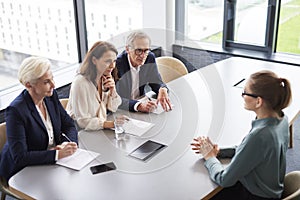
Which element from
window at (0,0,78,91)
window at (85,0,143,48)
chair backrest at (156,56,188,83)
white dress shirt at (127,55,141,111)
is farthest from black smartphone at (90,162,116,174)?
A: window at (85,0,143,48)

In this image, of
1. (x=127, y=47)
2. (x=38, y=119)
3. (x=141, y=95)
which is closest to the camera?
(x=38, y=119)

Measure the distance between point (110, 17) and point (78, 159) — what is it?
267cm

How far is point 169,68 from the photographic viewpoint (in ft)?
10.9

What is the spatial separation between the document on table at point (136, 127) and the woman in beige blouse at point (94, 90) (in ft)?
0.32

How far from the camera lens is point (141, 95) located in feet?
9.71

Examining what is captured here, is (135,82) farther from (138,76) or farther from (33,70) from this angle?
(33,70)

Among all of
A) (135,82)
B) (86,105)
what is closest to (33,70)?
(86,105)

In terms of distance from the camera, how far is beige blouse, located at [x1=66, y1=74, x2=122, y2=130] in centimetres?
222

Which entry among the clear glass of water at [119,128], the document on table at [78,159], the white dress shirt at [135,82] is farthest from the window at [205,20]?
the document on table at [78,159]

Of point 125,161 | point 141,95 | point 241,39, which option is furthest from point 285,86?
point 241,39

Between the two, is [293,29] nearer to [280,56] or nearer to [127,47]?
[280,56]

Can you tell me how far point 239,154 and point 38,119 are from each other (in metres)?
1.04

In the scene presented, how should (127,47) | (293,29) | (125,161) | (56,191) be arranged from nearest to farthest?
(56,191) → (125,161) → (127,47) → (293,29)

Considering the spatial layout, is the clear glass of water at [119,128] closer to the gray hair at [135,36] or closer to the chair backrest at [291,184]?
the gray hair at [135,36]
